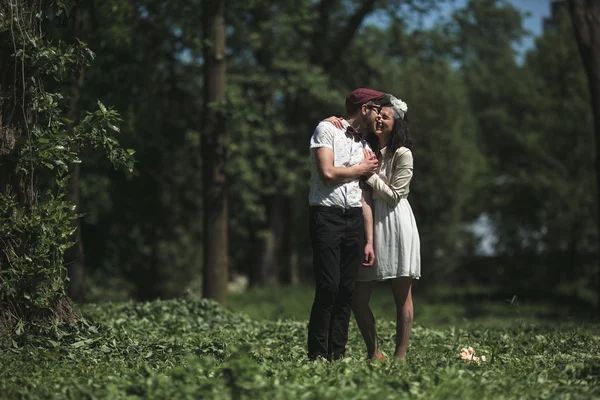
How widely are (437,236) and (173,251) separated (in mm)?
12573

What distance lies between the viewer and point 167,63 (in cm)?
2080

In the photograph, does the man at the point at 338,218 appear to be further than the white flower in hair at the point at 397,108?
No

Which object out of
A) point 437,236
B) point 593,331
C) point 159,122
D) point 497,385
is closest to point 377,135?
point 497,385

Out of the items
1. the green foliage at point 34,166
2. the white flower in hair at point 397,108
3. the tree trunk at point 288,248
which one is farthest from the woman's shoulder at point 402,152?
the tree trunk at point 288,248

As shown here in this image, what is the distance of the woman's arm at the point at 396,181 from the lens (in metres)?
7.00

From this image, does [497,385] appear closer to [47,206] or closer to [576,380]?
[576,380]

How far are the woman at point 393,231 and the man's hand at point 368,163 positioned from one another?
0.08m

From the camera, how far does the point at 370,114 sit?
7.09 metres

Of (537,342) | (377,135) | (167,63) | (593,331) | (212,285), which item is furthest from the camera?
(167,63)

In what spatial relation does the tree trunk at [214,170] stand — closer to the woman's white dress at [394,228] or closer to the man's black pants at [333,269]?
the man's black pants at [333,269]

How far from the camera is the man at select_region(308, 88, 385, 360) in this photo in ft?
22.6

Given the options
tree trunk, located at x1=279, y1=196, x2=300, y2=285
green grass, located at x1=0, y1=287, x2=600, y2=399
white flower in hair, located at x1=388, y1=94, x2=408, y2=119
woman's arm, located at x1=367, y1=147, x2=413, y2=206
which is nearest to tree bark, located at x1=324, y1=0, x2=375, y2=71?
tree trunk, located at x1=279, y1=196, x2=300, y2=285

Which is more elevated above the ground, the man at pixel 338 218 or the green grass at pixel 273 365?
the man at pixel 338 218

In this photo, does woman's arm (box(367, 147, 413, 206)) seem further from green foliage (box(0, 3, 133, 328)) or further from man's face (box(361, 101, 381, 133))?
green foliage (box(0, 3, 133, 328))
